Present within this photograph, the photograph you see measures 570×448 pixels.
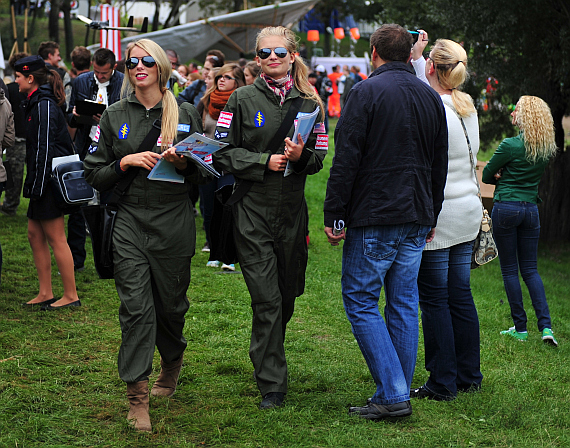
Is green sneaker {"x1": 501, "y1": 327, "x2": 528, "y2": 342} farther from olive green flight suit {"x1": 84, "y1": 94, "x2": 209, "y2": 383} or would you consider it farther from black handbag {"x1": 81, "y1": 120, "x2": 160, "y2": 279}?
black handbag {"x1": 81, "y1": 120, "x2": 160, "y2": 279}

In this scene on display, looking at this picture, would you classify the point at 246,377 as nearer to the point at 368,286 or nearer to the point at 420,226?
the point at 368,286

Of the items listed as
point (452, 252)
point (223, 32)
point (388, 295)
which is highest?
point (223, 32)

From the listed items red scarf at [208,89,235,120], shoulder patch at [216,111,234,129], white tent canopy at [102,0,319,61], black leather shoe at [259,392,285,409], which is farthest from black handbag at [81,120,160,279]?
white tent canopy at [102,0,319,61]

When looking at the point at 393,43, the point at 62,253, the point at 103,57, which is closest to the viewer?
the point at 393,43

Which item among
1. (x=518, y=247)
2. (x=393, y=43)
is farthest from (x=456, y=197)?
(x=518, y=247)

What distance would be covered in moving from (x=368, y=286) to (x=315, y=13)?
54.3 m

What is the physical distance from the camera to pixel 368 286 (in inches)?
160

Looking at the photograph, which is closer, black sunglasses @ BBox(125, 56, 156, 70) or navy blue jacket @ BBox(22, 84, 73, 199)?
black sunglasses @ BBox(125, 56, 156, 70)

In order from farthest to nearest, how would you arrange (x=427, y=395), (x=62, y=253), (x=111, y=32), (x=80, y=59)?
(x=111, y=32), (x=80, y=59), (x=62, y=253), (x=427, y=395)

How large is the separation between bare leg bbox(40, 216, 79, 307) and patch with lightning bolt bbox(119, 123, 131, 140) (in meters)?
2.51

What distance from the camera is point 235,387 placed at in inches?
183

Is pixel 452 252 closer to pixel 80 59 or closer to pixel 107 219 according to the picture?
pixel 107 219

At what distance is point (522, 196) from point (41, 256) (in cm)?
444

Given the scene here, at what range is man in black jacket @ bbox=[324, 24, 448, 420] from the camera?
12.9ft
